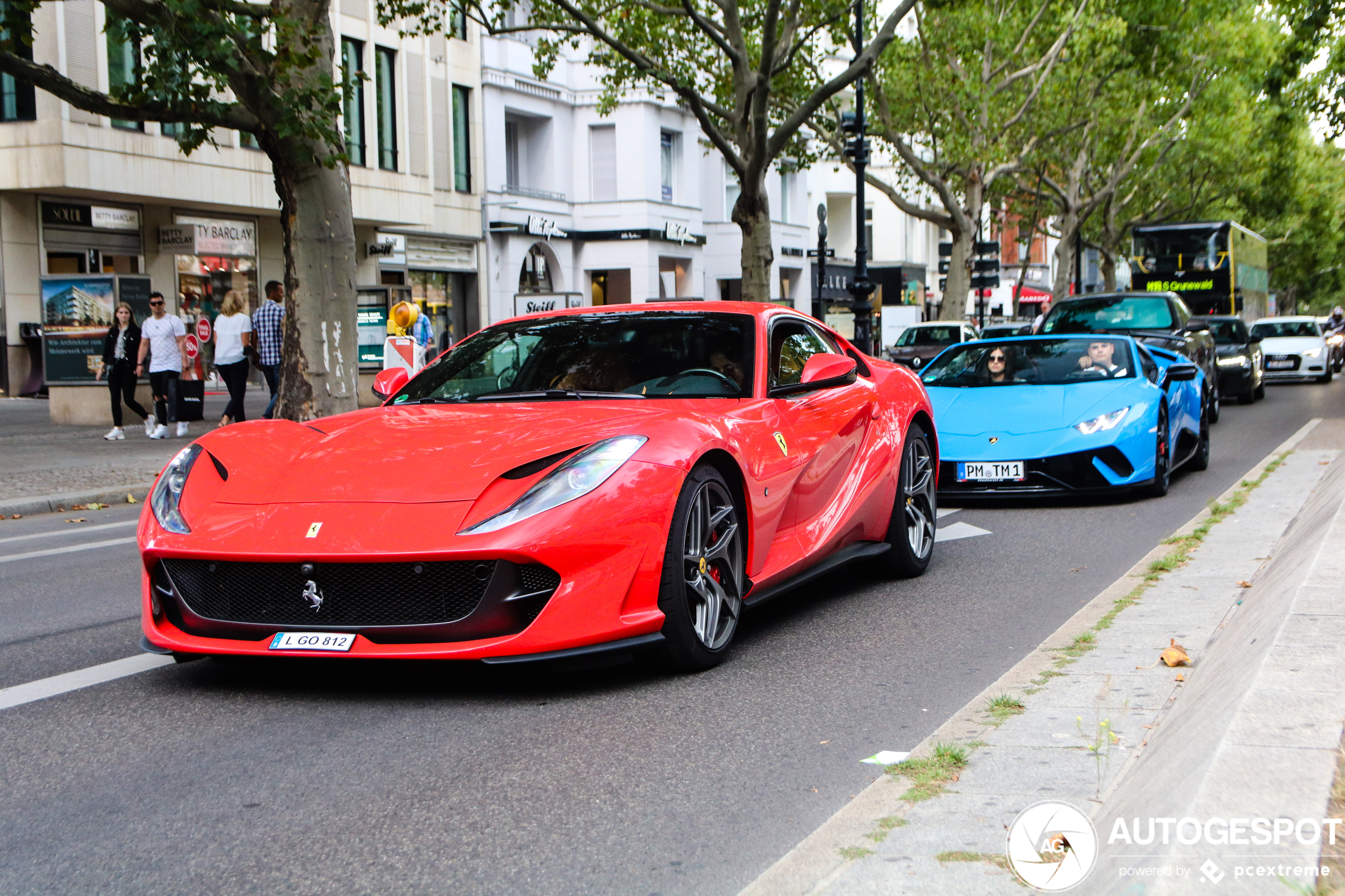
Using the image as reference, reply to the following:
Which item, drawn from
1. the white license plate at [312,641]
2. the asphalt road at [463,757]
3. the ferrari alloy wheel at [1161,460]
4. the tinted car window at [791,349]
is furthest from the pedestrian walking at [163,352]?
the white license plate at [312,641]

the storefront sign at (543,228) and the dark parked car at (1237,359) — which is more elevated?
the storefront sign at (543,228)

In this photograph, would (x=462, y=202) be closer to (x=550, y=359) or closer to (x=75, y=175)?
(x=75, y=175)

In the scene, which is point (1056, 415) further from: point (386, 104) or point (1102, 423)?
point (386, 104)

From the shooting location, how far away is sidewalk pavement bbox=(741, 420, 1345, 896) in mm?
2514

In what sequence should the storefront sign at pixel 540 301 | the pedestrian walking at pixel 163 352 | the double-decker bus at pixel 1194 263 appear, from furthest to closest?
the double-decker bus at pixel 1194 263 → the storefront sign at pixel 540 301 → the pedestrian walking at pixel 163 352

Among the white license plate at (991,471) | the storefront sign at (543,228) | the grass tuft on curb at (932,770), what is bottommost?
the grass tuft on curb at (932,770)

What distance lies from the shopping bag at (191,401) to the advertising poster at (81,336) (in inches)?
63.4

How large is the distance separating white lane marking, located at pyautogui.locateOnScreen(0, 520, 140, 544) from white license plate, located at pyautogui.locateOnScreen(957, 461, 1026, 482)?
579 centimetres

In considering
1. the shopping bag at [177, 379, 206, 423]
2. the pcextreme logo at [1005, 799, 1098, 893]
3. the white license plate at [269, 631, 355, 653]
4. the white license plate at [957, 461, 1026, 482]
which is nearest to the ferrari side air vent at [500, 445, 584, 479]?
the white license plate at [269, 631, 355, 653]

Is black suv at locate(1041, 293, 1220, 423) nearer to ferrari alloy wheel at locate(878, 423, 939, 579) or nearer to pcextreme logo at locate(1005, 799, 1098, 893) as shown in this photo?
ferrari alloy wheel at locate(878, 423, 939, 579)

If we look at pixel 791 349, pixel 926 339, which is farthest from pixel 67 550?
pixel 926 339

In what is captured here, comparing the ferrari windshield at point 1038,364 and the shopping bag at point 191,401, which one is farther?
the shopping bag at point 191,401

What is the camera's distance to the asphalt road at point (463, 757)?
316cm

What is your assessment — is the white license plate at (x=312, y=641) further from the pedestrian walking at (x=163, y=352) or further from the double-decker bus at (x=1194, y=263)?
the double-decker bus at (x=1194, y=263)
